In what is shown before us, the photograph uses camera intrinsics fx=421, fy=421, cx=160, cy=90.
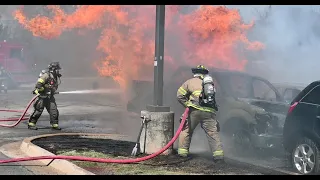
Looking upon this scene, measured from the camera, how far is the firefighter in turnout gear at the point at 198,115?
22.1ft

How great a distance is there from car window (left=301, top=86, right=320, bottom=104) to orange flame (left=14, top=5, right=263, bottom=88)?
7.64m

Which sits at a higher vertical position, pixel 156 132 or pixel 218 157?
pixel 156 132

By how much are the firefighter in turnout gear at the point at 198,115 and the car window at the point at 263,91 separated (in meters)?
2.55

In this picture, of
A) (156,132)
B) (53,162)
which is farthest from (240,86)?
(53,162)

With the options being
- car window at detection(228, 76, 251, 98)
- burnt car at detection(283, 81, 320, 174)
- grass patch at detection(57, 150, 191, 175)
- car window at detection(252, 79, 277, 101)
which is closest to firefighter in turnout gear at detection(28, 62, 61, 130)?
grass patch at detection(57, 150, 191, 175)

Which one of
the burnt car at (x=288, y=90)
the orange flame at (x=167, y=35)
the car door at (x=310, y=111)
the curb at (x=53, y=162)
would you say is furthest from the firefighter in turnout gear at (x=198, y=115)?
the orange flame at (x=167, y=35)

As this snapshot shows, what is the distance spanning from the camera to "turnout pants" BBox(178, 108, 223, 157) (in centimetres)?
671

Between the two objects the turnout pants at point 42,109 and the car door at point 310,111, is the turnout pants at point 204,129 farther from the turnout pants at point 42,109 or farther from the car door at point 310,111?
the turnout pants at point 42,109

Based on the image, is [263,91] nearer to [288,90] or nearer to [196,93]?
[288,90]

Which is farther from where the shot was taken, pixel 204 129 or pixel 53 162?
pixel 204 129

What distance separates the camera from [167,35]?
49.4ft

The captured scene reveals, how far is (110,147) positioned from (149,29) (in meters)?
8.34

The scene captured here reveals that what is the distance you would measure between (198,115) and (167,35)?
8.57 metres

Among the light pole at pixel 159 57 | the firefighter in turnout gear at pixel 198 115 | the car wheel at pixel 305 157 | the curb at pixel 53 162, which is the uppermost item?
the light pole at pixel 159 57
